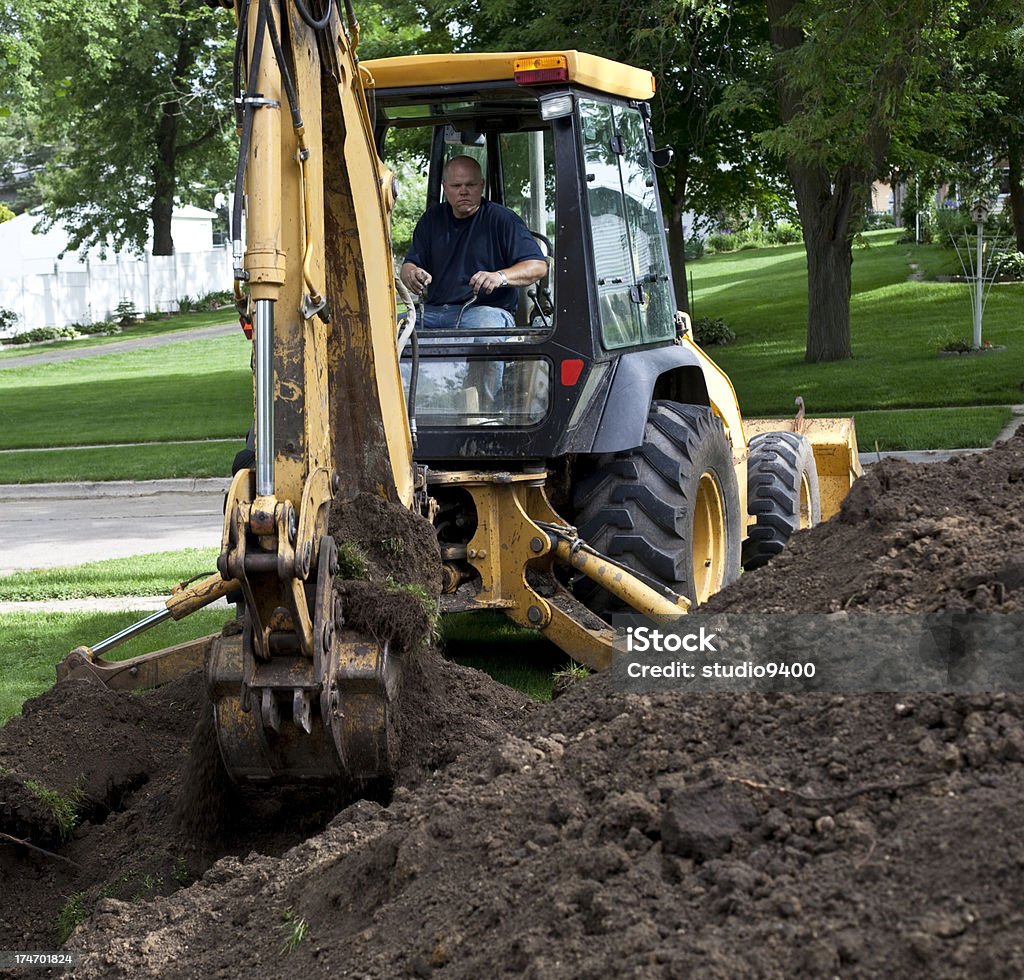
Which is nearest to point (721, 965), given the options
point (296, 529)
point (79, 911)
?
point (296, 529)

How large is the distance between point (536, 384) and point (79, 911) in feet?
10.2

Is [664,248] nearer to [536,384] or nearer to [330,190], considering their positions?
[536,384]

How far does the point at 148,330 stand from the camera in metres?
43.1

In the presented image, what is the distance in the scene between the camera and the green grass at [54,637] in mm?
6980

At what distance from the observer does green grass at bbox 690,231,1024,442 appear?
16.9 m

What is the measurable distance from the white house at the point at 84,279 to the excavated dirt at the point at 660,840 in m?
38.0

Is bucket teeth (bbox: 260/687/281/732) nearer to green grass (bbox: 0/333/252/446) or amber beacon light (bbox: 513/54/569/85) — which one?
amber beacon light (bbox: 513/54/569/85)

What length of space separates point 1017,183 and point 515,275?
102ft

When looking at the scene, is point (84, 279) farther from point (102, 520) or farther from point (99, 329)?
point (102, 520)

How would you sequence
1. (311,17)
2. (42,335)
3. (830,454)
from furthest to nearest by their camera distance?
(42,335) < (830,454) < (311,17)

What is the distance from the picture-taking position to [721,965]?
251 cm

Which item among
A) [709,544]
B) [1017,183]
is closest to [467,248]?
[709,544]

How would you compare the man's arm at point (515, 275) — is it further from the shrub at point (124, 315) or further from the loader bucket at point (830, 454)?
the shrub at point (124, 315)

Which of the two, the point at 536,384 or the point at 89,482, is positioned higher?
the point at 536,384
